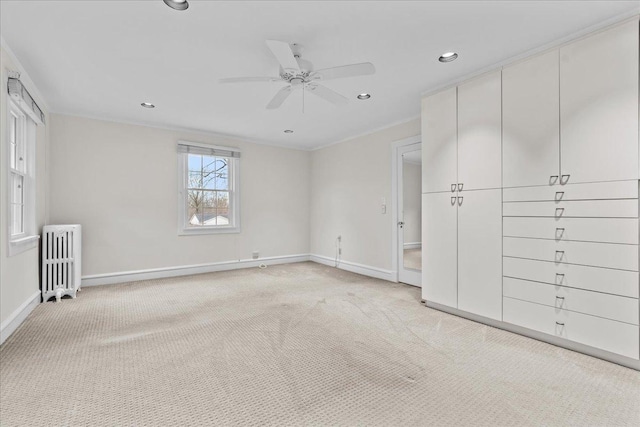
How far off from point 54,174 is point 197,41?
3.28m

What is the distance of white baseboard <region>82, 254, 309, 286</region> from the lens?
4.54 meters

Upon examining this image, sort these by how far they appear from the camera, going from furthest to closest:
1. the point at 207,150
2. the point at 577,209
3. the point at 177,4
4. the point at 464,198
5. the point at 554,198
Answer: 1. the point at 207,150
2. the point at 464,198
3. the point at 554,198
4. the point at 577,209
5. the point at 177,4

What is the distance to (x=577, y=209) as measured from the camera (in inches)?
94.0

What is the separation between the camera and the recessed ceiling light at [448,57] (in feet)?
9.00

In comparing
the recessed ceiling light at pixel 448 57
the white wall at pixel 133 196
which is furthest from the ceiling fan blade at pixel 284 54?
the white wall at pixel 133 196

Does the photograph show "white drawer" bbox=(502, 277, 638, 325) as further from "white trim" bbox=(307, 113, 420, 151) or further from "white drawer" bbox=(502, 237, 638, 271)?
"white trim" bbox=(307, 113, 420, 151)

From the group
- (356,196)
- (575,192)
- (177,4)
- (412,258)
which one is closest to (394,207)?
(412,258)

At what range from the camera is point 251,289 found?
4352 millimetres

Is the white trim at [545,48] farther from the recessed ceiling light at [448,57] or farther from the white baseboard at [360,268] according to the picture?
the white baseboard at [360,268]

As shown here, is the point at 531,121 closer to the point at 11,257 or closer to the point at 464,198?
the point at 464,198

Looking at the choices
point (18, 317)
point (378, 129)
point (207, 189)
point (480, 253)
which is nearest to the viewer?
point (18, 317)

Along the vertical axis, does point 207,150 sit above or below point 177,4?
below

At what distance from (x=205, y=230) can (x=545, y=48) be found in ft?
16.7

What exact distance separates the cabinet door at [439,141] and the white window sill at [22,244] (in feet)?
13.5
